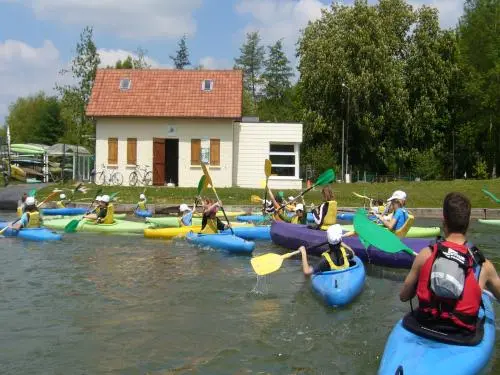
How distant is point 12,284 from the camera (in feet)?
31.2

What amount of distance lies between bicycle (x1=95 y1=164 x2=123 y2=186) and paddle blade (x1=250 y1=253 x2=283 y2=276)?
61.5ft

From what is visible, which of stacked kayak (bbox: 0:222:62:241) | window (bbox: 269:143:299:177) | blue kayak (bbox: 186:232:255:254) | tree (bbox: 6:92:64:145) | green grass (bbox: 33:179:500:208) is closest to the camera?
blue kayak (bbox: 186:232:255:254)

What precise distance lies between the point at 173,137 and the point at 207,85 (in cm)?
276

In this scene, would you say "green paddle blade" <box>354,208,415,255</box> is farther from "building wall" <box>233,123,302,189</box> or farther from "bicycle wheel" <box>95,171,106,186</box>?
"bicycle wheel" <box>95,171,106,186</box>

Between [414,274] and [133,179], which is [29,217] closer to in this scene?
[414,274]

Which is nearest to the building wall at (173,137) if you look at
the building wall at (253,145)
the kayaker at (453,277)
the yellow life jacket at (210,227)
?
the building wall at (253,145)

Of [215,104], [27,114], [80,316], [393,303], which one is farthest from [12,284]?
[27,114]

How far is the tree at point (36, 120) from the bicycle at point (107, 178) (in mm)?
32971

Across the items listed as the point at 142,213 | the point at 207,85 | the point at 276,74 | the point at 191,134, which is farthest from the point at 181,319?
the point at 276,74

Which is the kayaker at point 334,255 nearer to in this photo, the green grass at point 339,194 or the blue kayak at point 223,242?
the blue kayak at point 223,242

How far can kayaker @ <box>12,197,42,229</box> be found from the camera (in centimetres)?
1416

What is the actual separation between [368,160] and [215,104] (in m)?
14.0

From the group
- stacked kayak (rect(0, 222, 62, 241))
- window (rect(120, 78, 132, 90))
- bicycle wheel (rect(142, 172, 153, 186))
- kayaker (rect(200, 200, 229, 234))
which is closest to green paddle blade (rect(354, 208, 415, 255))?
kayaker (rect(200, 200, 229, 234))

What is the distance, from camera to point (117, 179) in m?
26.6
